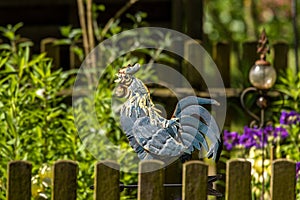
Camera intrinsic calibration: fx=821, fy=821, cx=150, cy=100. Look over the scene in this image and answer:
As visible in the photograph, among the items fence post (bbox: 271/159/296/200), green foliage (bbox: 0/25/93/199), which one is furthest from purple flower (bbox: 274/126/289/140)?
fence post (bbox: 271/159/296/200)

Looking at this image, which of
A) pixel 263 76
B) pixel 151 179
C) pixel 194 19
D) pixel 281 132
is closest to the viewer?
pixel 151 179

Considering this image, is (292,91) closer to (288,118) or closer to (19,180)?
(288,118)

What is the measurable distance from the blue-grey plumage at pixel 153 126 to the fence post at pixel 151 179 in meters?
0.15

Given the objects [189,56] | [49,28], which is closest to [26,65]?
[189,56]

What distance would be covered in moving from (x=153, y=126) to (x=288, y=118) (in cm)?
141

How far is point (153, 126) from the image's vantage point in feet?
9.62

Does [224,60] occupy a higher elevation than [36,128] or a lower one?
higher

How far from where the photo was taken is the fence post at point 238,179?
9.41 ft

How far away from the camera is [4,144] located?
354 cm

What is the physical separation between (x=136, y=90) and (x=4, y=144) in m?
0.88

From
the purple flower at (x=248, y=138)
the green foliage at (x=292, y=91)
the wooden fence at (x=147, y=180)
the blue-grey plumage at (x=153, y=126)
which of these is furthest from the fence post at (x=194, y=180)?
the green foliage at (x=292, y=91)

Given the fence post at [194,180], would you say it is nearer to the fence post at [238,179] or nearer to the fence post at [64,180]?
the fence post at [238,179]

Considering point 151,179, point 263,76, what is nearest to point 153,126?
point 151,179

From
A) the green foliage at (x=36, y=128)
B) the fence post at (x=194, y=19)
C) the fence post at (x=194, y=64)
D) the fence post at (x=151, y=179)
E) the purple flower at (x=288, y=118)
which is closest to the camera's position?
the fence post at (x=151, y=179)
